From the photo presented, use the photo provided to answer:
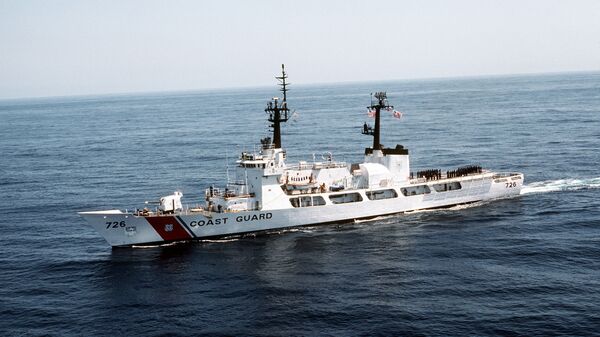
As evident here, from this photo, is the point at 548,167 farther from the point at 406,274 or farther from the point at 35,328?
the point at 35,328

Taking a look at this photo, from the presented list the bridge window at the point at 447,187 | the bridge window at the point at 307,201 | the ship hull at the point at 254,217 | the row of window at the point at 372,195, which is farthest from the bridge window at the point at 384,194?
the bridge window at the point at 307,201

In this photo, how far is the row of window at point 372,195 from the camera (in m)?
50.2

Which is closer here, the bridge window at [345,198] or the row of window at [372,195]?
the row of window at [372,195]

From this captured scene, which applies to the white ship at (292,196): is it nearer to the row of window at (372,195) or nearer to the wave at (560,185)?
the row of window at (372,195)

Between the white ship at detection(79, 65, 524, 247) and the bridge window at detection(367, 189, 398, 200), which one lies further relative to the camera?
the bridge window at detection(367, 189, 398, 200)

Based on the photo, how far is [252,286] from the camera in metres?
36.0

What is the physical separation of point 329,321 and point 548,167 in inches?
1949

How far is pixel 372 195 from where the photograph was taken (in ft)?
174

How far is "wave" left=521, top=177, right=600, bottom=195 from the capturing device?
58.9 meters

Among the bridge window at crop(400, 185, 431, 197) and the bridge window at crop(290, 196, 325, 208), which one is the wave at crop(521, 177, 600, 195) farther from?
the bridge window at crop(290, 196, 325, 208)

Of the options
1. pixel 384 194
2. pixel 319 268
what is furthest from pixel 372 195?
pixel 319 268

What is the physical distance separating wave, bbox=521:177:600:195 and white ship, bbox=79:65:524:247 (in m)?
2.71

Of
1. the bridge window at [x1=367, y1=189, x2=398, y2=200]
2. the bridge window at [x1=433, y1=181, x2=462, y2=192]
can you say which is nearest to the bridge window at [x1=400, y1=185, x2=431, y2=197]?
the bridge window at [x1=433, y1=181, x2=462, y2=192]

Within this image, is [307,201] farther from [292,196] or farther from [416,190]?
[416,190]
